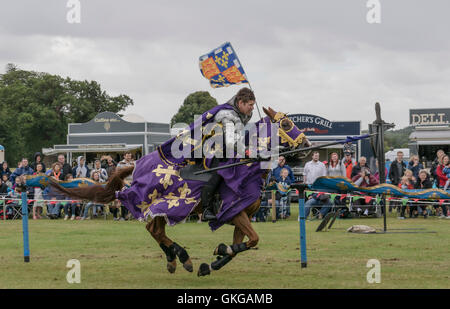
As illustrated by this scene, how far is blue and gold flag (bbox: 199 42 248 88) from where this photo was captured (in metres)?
12.6

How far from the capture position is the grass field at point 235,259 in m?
8.16

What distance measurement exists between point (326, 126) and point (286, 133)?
67.4 ft

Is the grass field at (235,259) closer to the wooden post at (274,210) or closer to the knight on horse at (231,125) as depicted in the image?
the knight on horse at (231,125)

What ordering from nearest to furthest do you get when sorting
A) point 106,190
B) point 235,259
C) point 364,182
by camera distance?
1. point 106,190
2. point 235,259
3. point 364,182

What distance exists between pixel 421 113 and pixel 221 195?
1329 inches

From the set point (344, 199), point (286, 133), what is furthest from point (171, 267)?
point (344, 199)

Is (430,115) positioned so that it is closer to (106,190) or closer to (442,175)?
(442,175)

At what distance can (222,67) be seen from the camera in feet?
42.1

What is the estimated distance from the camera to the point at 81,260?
1043cm

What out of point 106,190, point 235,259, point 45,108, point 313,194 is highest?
point 45,108

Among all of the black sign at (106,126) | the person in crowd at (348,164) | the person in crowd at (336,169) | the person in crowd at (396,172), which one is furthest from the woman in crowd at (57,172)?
the black sign at (106,126)

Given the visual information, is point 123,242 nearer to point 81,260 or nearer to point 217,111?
point 81,260

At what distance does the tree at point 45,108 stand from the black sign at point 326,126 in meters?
47.2
